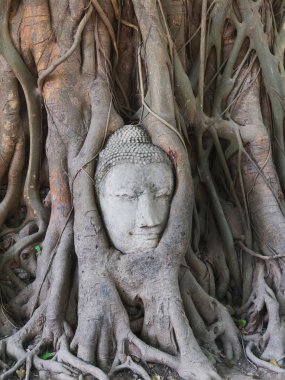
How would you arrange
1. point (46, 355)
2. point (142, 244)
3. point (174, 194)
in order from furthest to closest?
point (174, 194), point (142, 244), point (46, 355)

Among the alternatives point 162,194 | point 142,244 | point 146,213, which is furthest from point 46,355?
point 162,194

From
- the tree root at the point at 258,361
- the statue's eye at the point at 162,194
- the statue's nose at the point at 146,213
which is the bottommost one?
→ the tree root at the point at 258,361

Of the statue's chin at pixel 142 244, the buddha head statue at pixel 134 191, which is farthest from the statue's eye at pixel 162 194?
the statue's chin at pixel 142 244

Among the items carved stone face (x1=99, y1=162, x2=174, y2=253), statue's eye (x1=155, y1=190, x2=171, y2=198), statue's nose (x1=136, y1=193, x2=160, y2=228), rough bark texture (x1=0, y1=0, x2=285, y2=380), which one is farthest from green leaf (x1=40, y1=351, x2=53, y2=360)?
statue's eye (x1=155, y1=190, x2=171, y2=198)

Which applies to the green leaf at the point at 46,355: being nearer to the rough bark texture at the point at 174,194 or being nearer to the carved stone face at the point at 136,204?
Result: the rough bark texture at the point at 174,194

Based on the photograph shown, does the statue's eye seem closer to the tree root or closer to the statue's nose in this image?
the statue's nose

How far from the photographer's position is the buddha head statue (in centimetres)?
295

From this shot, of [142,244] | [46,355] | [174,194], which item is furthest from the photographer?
[174,194]

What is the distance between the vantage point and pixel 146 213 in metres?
2.92

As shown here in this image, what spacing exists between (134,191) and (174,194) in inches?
11.2

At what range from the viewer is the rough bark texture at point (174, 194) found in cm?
283

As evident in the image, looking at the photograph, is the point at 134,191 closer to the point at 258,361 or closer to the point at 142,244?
the point at 142,244

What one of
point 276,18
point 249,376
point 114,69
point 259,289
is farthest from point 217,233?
point 276,18

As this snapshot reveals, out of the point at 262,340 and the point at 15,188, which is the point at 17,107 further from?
the point at 262,340
